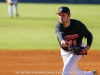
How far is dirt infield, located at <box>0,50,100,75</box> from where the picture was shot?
9.10 meters

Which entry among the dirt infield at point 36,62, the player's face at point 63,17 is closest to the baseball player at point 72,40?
the player's face at point 63,17

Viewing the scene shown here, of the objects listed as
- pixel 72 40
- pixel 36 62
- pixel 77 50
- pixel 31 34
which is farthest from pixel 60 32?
pixel 31 34

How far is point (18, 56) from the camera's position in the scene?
→ 11.2 metres

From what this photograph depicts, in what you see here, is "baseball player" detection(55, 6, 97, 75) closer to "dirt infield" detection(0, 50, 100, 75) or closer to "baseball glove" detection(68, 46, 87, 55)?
"baseball glove" detection(68, 46, 87, 55)

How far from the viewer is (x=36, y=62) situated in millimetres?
10383

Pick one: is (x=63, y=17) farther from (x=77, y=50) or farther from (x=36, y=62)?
(x=36, y=62)

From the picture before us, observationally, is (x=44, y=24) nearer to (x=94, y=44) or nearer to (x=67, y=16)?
(x=94, y=44)

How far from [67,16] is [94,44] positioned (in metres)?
7.07

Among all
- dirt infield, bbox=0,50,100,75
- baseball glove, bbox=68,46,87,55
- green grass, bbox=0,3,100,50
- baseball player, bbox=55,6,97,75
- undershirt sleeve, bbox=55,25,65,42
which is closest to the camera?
undershirt sleeve, bbox=55,25,65,42

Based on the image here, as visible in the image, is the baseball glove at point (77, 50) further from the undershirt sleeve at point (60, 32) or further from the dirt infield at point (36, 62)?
the dirt infield at point (36, 62)

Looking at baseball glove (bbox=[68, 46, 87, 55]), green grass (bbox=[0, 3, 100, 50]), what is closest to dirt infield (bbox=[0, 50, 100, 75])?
green grass (bbox=[0, 3, 100, 50])

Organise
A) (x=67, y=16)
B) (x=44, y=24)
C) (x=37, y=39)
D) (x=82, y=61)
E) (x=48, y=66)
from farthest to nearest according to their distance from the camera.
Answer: (x=44, y=24) → (x=37, y=39) → (x=82, y=61) → (x=48, y=66) → (x=67, y=16)

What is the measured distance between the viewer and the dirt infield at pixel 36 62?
9.10 meters

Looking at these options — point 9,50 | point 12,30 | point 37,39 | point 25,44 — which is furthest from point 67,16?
point 12,30
